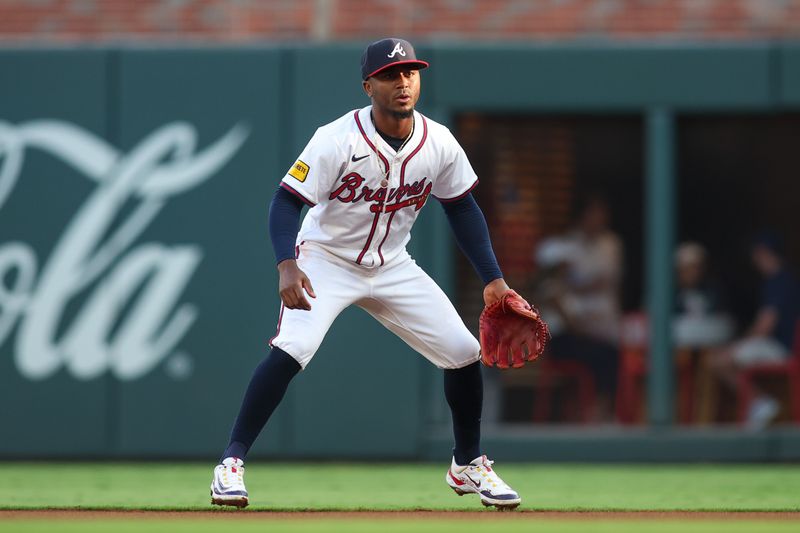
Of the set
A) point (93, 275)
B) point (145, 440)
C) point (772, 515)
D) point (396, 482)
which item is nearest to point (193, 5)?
point (93, 275)

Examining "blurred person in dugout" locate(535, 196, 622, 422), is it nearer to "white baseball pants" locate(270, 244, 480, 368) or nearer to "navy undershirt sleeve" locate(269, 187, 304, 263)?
"white baseball pants" locate(270, 244, 480, 368)

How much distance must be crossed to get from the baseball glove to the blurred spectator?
3483mm

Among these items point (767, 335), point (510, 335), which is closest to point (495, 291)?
point (510, 335)

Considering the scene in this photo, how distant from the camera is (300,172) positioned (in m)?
5.59

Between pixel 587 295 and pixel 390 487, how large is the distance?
2.50 metres

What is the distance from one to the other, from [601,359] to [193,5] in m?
3.95

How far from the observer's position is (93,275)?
353 inches

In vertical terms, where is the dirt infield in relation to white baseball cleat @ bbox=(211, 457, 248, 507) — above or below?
below

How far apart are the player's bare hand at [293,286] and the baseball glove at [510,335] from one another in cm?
81

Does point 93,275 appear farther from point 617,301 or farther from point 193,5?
point 617,301

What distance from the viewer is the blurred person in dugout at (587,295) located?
9195 millimetres

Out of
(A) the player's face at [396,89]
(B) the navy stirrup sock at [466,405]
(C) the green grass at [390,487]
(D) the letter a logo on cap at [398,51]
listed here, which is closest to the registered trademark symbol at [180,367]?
(C) the green grass at [390,487]

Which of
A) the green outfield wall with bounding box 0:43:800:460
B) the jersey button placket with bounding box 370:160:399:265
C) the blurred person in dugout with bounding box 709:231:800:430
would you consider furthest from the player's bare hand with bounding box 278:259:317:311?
the blurred person in dugout with bounding box 709:231:800:430

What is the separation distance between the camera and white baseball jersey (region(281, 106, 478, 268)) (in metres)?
5.63
